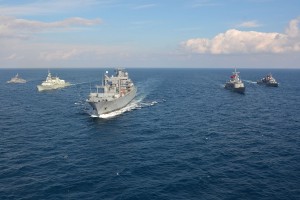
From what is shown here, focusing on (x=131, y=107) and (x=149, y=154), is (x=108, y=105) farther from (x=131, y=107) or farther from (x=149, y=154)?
(x=149, y=154)

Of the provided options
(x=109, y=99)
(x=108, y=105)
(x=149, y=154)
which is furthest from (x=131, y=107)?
(x=149, y=154)

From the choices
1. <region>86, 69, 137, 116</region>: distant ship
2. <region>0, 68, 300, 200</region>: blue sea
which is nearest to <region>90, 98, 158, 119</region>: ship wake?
<region>86, 69, 137, 116</region>: distant ship

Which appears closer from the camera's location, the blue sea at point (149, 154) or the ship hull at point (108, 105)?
the blue sea at point (149, 154)

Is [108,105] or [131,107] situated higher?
[108,105]

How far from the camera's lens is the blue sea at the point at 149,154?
53.8 meters

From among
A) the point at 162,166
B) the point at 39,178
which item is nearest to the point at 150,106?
the point at 162,166

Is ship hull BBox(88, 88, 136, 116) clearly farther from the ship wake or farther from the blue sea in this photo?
the blue sea

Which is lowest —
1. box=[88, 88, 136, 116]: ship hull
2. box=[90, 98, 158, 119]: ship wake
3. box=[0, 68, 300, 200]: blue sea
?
box=[0, 68, 300, 200]: blue sea

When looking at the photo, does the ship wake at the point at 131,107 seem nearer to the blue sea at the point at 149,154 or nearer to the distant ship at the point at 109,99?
the distant ship at the point at 109,99

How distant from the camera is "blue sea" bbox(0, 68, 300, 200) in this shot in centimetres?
5381

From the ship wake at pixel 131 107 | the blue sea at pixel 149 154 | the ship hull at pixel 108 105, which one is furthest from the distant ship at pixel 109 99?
the blue sea at pixel 149 154

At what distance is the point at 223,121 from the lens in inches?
4267

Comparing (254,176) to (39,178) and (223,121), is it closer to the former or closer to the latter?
(39,178)

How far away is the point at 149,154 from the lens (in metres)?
72.1
